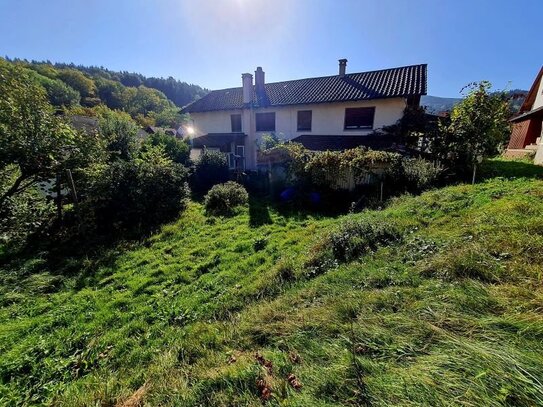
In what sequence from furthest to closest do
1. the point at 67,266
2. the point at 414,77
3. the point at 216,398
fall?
the point at 414,77, the point at 67,266, the point at 216,398

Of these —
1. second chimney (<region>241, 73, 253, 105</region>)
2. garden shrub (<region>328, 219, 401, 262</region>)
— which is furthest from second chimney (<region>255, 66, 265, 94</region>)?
garden shrub (<region>328, 219, 401, 262</region>)

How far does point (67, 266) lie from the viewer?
20.2ft

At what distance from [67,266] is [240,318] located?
206 inches

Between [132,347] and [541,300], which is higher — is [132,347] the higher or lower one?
the lower one

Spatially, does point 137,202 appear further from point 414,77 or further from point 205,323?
point 414,77

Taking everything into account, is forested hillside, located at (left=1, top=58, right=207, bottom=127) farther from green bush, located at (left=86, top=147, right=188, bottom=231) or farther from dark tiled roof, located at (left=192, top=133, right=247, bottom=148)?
green bush, located at (left=86, top=147, right=188, bottom=231)

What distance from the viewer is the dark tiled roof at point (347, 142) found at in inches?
569

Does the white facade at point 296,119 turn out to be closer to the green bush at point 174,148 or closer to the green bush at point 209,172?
the green bush at point 174,148

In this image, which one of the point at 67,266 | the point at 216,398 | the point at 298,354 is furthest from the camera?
the point at 67,266

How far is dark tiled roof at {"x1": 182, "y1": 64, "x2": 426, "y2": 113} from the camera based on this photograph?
48.3 feet

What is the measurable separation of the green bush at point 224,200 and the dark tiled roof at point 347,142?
705 centimetres

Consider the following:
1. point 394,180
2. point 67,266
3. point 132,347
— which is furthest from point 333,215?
point 67,266

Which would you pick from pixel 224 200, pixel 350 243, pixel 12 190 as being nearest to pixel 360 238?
pixel 350 243

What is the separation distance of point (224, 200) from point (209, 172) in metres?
4.65
